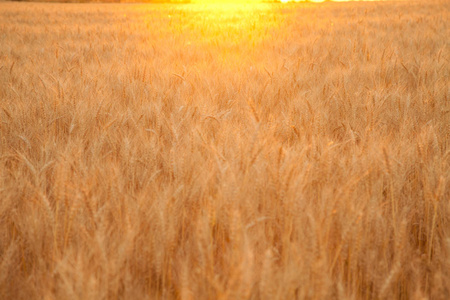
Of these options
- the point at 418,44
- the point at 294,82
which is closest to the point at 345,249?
the point at 294,82

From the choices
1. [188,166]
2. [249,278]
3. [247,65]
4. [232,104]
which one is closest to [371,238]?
[249,278]

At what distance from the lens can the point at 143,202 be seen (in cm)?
93

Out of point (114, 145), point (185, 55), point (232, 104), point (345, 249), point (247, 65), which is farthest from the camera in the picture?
point (185, 55)

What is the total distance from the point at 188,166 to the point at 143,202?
11.4 inches

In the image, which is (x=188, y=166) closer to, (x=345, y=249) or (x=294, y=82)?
(x=345, y=249)

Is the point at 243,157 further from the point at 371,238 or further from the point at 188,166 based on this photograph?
the point at 371,238

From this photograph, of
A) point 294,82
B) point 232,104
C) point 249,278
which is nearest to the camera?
point 249,278

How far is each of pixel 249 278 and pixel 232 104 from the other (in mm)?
1556

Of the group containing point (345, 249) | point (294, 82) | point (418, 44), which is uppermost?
point (418, 44)

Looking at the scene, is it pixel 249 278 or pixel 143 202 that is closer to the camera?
pixel 249 278

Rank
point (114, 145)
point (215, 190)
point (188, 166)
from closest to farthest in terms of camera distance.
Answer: point (215, 190) → point (188, 166) → point (114, 145)

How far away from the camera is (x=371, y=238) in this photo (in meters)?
0.88

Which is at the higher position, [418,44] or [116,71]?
[418,44]

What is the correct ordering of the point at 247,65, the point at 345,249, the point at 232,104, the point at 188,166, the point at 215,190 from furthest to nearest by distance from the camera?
the point at 247,65, the point at 232,104, the point at 188,166, the point at 215,190, the point at 345,249
